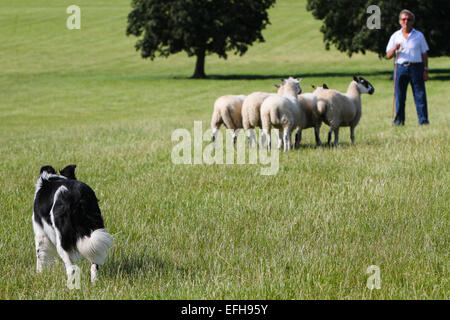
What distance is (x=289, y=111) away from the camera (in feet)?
34.2

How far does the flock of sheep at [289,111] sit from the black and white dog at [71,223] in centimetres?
673

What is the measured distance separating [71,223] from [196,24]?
137ft

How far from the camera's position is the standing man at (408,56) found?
13.6 metres

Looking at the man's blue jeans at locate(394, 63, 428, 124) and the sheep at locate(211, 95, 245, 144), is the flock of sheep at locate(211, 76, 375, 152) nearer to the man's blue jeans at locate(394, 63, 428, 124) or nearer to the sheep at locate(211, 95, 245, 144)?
the sheep at locate(211, 95, 245, 144)

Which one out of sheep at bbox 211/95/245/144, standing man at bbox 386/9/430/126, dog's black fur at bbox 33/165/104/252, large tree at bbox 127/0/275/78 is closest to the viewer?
dog's black fur at bbox 33/165/104/252

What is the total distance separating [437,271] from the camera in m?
4.19

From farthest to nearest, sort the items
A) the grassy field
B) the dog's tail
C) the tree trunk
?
the tree trunk → the grassy field → the dog's tail

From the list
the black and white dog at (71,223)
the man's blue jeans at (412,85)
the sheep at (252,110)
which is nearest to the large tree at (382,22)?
the man's blue jeans at (412,85)

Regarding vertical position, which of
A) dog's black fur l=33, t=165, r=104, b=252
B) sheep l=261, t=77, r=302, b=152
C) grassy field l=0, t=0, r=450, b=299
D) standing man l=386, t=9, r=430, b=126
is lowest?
grassy field l=0, t=0, r=450, b=299

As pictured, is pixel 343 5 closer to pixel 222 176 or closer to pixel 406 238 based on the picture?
pixel 222 176

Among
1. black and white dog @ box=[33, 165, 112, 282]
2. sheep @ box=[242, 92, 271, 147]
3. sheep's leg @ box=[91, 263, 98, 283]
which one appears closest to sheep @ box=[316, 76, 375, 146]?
sheep @ box=[242, 92, 271, 147]

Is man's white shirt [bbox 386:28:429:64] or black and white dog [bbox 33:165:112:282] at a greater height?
man's white shirt [bbox 386:28:429:64]

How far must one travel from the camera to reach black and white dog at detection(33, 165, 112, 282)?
Answer: 3758 mm

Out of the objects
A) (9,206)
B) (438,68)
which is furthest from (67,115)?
(438,68)
